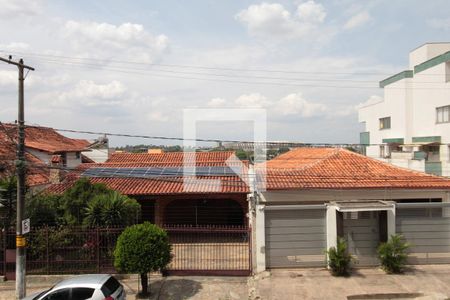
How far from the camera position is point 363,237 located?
43.2 feet

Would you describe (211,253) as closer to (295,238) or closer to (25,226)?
(295,238)

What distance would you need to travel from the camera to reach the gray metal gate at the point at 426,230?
1316 centimetres

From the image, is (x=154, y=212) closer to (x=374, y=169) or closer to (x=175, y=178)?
(x=175, y=178)

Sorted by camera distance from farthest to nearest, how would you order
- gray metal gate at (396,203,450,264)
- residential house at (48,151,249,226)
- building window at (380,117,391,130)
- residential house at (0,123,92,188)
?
building window at (380,117,391,130)
residential house at (48,151,249,226)
residential house at (0,123,92,188)
gray metal gate at (396,203,450,264)

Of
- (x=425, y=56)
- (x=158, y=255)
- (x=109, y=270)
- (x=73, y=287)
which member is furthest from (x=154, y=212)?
(x=425, y=56)

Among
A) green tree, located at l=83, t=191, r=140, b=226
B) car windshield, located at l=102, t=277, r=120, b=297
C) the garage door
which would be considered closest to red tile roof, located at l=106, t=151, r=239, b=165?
green tree, located at l=83, t=191, r=140, b=226

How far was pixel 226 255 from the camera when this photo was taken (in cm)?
1545

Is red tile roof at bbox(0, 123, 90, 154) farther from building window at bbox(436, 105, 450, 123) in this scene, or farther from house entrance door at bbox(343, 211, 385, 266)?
building window at bbox(436, 105, 450, 123)

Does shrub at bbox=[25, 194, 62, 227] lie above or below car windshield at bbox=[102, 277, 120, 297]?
above

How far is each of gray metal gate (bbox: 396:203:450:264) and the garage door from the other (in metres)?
2.70

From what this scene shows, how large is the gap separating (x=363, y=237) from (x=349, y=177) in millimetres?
4824

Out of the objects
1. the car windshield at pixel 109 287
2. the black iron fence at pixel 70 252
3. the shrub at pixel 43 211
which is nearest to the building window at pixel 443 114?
the black iron fence at pixel 70 252

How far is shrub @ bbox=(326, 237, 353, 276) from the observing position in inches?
485

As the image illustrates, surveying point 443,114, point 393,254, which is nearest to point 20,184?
point 393,254
